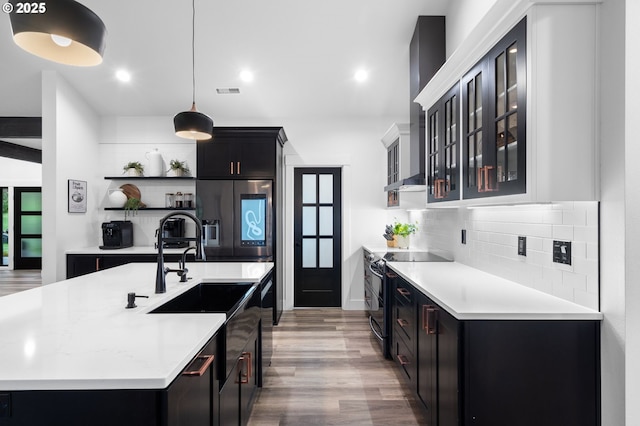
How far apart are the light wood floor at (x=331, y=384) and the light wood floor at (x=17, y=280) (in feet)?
17.4

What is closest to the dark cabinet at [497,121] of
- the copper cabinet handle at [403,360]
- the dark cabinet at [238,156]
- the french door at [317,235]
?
the copper cabinet handle at [403,360]

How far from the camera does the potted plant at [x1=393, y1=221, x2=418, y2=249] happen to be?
14.9ft

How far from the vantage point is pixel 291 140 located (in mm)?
5000

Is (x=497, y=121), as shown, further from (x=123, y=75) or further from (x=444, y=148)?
(x=123, y=75)

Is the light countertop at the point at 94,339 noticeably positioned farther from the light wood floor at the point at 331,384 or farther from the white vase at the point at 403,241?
the white vase at the point at 403,241

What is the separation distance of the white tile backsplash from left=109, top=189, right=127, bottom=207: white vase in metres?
4.17

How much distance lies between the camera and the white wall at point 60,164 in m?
4.05

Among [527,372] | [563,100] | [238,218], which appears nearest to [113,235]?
[238,218]

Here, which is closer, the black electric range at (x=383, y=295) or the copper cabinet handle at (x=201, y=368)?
the copper cabinet handle at (x=201, y=368)

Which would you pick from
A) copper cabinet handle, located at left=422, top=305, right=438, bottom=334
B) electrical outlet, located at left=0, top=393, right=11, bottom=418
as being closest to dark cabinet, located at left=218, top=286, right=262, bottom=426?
electrical outlet, located at left=0, top=393, right=11, bottom=418

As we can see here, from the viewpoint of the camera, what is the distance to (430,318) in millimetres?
2053

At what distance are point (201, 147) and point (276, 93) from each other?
1148 millimetres

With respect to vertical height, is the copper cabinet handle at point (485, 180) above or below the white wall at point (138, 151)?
below

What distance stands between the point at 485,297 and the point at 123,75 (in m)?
4.42
